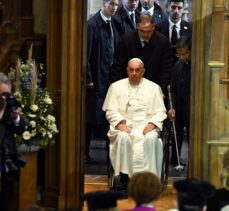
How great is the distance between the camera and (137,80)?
7344mm

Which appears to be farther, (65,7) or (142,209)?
(65,7)

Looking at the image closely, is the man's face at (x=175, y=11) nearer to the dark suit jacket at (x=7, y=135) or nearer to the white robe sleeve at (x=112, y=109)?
the white robe sleeve at (x=112, y=109)

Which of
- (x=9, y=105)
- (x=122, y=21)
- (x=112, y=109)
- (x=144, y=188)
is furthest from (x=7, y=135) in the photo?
(x=122, y=21)

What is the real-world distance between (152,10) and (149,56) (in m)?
1.73

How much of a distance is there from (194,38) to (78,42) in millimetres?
993

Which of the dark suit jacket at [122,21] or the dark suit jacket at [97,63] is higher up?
the dark suit jacket at [122,21]

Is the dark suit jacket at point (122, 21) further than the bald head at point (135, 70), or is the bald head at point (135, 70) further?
the dark suit jacket at point (122, 21)

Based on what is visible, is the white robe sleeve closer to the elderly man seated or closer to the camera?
the elderly man seated

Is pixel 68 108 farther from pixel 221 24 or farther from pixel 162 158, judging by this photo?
pixel 221 24

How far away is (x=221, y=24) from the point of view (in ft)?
19.5

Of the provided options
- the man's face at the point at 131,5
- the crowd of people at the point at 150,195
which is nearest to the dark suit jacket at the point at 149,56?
the man's face at the point at 131,5

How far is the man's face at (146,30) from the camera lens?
25.3 feet

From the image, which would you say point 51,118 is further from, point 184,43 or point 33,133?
point 184,43

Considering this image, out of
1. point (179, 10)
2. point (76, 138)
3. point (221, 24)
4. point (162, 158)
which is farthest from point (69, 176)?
point (179, 10)
